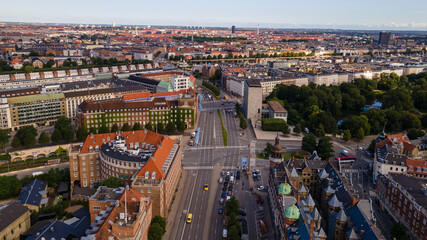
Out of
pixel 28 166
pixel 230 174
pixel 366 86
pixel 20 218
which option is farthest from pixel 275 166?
pixel 366 86

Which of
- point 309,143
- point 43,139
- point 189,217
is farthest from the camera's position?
point 309,143

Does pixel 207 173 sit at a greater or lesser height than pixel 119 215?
lesser

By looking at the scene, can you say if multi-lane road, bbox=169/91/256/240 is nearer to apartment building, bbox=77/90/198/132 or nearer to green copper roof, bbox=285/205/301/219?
apartment building, bbox=77/90/198/132

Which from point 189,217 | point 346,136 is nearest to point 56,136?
point 189,217

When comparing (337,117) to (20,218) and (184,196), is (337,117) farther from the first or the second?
(20,218)

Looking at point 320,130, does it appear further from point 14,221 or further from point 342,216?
point 14,221

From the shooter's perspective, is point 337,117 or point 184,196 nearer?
point 184,196
